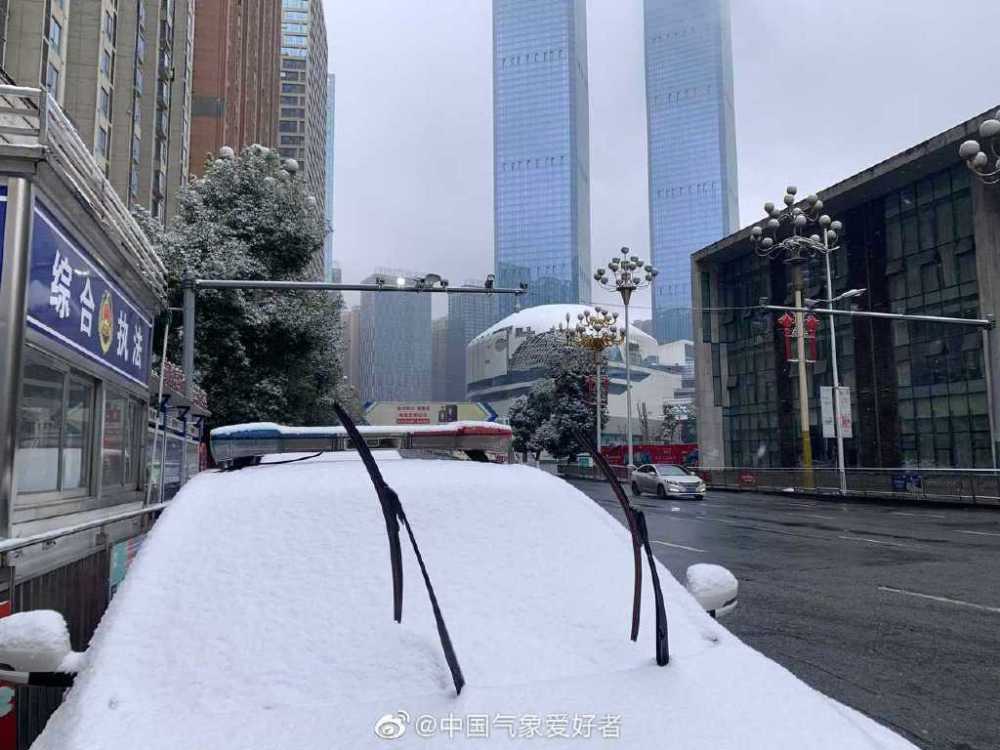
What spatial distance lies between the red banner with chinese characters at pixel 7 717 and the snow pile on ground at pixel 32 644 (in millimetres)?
1300

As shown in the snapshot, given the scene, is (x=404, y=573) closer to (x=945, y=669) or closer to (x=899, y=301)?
(x=945, y=669)

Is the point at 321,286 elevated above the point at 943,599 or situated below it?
above

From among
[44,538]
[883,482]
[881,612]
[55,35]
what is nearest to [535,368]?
[883,482]

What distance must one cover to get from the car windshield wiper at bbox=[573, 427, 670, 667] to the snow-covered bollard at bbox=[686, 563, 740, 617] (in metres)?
0.35

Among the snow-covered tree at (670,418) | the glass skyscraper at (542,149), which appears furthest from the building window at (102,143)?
the glass skyscraper at (542,149)

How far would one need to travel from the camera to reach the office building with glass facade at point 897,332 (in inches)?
1276

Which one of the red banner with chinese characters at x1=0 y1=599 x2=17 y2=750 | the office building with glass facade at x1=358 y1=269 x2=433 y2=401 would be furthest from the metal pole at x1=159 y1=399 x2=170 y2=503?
the office building with glass facade at x1=358 y1=269 x2=433 y2=401

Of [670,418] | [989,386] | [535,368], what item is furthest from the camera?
[535,368]

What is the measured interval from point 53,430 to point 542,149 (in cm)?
17123

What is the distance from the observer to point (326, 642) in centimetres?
217

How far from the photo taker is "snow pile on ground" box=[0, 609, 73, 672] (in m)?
2.11

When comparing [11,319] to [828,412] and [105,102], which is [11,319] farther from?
[105,102]

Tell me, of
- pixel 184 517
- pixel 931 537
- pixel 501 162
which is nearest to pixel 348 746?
pixel 184 517

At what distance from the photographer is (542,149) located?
168m
